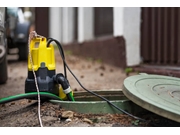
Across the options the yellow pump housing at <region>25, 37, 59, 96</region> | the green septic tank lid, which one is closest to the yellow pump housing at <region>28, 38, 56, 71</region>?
the yellow pump housing at <region>25, 37, 59, 96</region>

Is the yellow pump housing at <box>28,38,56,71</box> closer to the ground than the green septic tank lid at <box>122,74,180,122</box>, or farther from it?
farther from it

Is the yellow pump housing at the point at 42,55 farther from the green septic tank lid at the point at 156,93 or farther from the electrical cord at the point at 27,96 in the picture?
the green septic tank lid at the point at 156,93

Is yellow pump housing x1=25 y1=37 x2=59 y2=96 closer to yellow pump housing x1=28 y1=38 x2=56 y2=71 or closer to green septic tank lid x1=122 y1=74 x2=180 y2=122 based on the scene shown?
yellow pump housing x1=28 y1=38 x2=56 y2=71

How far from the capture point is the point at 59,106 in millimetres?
1741

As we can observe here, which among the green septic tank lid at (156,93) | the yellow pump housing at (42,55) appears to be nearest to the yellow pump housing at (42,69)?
the yellow pump housing at (42,55)

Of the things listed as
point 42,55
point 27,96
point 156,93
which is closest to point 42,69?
point 42,55

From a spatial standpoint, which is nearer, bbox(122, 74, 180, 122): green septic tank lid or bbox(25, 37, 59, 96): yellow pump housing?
bbox(122, 74, 180, 122): green septic tank lid

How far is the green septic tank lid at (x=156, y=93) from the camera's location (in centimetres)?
140

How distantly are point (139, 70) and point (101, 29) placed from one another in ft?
7.30

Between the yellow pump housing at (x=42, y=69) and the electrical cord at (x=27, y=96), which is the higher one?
the yellow pump housing at (x=42, y=69)

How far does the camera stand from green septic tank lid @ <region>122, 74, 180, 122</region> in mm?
1399

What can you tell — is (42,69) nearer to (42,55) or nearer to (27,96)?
(42,55)

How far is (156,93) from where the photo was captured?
1.68m
